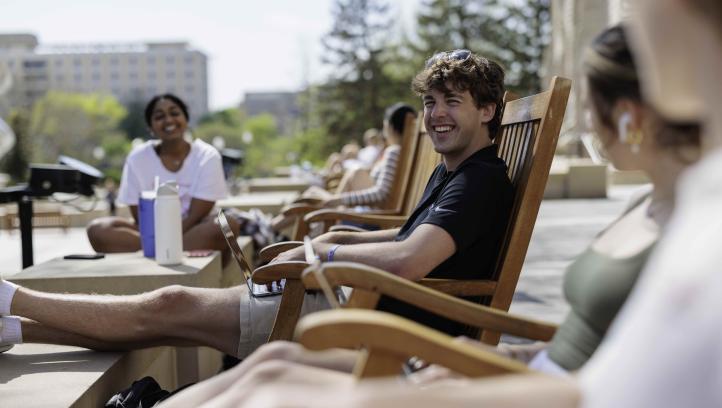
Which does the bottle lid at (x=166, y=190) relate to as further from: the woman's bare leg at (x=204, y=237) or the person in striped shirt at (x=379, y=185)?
the person in striped shirt at (x=379, y=185)

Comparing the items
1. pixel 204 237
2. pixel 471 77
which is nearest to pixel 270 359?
pixel 471 77

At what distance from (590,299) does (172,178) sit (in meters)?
4.20

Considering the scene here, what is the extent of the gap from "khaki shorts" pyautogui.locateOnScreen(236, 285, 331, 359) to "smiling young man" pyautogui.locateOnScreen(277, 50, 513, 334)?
0.15 m

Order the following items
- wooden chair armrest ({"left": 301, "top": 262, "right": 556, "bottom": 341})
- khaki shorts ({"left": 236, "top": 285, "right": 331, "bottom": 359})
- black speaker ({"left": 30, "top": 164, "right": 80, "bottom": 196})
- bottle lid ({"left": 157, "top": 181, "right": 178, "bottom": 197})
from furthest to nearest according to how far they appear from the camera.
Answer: black speaker ({"left": 30, "top": 164, "right": 80, "bottom": 196})
bottle lid ({"left": 157, "top": 181, "right": 178, "bottom": 197})
khaki shorts ({"left": 236, "top": 285, "right": 331, "bottom": 359})
wooden chair armrest ({"left": 301, "top": 262, "right": 556, "bottom": 341})

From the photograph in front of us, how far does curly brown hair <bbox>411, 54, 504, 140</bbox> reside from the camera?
3.23 meters

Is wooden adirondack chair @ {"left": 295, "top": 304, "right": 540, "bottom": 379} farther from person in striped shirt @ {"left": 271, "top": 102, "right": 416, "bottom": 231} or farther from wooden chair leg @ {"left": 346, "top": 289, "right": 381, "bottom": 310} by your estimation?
person in striped shirt @ {"left": 271, "top": 102, "right": 416, "bottom": 231}

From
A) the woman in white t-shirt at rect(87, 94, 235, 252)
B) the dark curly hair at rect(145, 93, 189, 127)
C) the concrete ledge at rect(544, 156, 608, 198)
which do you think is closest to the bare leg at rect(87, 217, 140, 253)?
the woman in white t-shirt at rect(87, 94, 235, 252)

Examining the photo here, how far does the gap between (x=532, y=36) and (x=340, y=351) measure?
5176 cm

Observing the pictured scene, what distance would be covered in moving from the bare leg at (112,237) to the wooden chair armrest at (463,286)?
9.90ft

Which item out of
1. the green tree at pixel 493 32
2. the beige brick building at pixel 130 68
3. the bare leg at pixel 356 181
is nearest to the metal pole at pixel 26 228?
the bare leg at pixel 356 181

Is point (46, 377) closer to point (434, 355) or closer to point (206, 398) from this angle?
point (206, 398)

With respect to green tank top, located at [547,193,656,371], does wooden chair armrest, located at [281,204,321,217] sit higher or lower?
lower

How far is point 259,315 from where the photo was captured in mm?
2867

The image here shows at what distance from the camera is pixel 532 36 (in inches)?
2035
